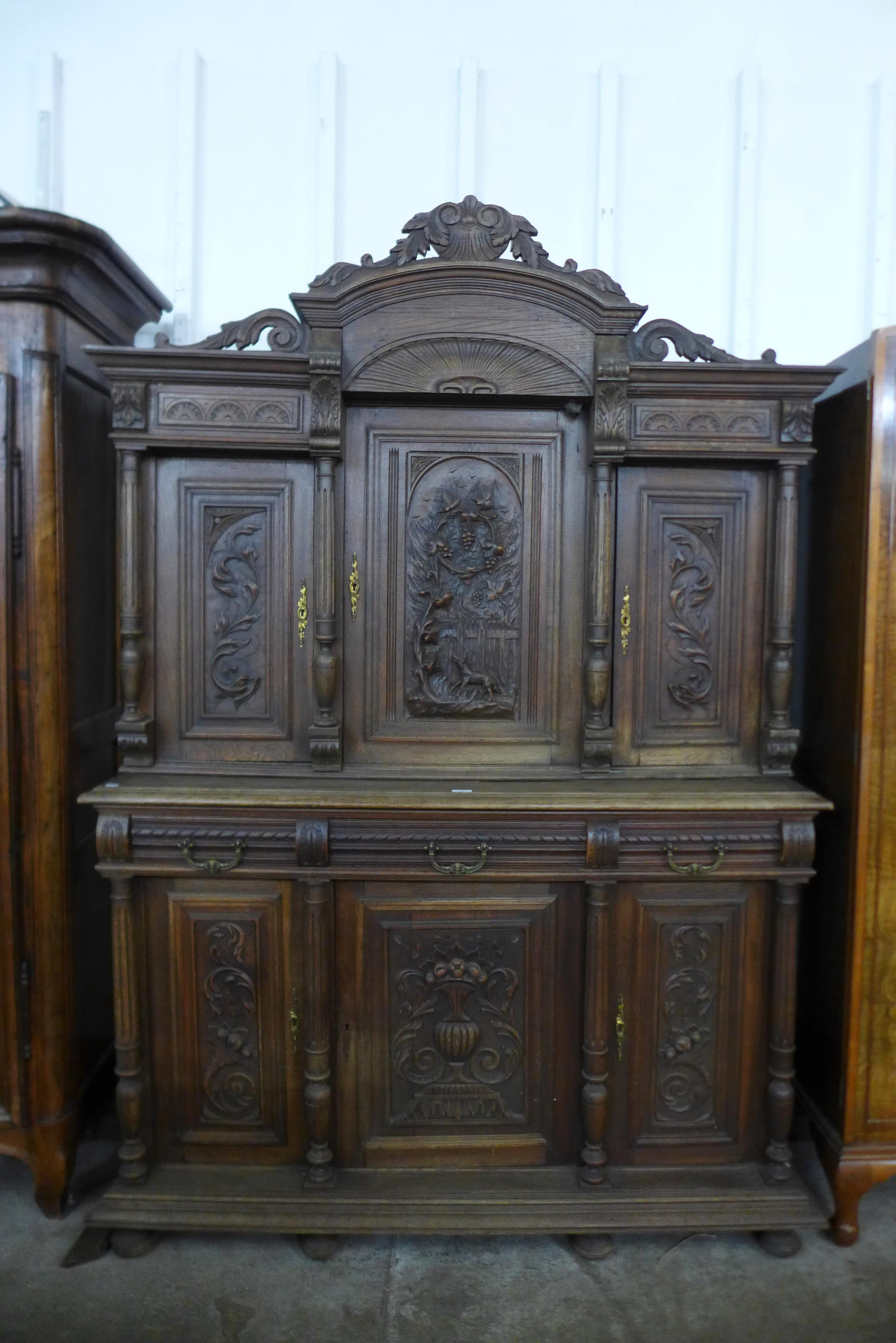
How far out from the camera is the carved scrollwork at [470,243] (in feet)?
6.48

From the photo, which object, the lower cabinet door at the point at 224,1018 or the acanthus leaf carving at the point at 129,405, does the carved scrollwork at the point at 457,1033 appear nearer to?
the lower cabinet door at the point at 224,1018

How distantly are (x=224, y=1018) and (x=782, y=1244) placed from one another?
1426mm

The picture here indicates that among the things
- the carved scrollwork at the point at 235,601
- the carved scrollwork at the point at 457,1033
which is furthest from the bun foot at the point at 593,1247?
the carved scrollwork at the point at 235,601

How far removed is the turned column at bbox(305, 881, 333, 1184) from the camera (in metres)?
1.99

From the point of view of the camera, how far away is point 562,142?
8.30 feet

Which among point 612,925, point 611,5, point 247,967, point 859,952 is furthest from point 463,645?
point 611,5

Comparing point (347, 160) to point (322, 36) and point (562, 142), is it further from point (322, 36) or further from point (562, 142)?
point (562, 142)

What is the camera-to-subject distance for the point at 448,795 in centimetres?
198

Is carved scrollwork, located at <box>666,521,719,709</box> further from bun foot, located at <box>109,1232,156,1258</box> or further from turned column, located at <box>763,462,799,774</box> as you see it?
bun foot, located at <box>109,1232,156,1258</box>

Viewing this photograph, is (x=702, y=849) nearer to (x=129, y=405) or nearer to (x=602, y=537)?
(x=602, y=537)

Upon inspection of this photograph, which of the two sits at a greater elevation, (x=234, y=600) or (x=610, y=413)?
(x=610, y=413)

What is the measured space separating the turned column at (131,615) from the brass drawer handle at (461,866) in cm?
74

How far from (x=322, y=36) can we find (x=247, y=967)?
2.59 meters

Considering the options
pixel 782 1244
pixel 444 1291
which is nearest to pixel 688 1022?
pixel 782 1244
